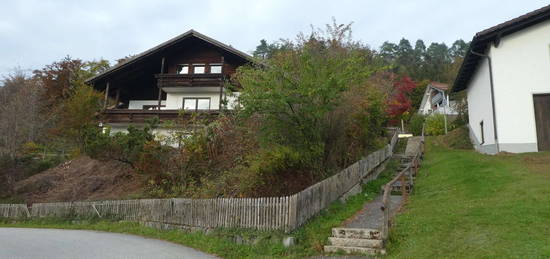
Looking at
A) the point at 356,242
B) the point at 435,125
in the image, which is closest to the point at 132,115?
the point at 356,242

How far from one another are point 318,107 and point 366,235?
4381 millimetres

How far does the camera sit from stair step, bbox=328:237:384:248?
7691 millimetres

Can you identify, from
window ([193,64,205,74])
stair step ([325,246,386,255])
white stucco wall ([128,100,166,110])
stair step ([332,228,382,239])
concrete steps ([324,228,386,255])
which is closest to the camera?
stair step ([325,246,386,255])

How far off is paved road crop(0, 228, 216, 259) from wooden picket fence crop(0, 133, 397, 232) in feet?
3.90

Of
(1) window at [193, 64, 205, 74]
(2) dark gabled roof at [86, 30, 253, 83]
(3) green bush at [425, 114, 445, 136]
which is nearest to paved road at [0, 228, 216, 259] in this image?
(2) dark gabled roof at [86, 30, 253, 83]

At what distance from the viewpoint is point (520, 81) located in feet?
52.6

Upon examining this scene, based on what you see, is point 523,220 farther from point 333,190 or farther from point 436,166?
point 436,166

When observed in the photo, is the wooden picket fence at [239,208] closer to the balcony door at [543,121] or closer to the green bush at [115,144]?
the green bush at [115,144]

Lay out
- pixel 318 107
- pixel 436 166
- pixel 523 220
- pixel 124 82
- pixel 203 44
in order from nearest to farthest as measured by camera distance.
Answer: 1. pixel 523 220
2. pixel 318 107
3. pixel 436 166
4. pixel 203 44
5. pixel 124 82

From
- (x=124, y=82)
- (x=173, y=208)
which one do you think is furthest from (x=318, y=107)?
(x=124, y=82)

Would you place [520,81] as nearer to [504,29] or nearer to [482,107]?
[504,29]

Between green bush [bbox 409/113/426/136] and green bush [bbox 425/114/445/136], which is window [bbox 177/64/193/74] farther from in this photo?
green bush [bbox 409/113/426/136]

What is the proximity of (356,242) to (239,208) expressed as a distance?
11.5 ft

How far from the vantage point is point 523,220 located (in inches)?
296
